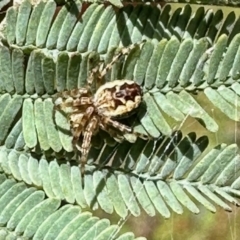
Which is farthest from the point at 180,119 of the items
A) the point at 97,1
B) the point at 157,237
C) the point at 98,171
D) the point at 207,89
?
the point at 157,237

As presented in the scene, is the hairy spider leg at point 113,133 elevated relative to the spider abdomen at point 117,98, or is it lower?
lower

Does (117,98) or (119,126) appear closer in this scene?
(119,126)

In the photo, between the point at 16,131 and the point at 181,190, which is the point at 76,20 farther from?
the point at 181,190

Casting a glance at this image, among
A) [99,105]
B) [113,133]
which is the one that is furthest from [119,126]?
[99,105]

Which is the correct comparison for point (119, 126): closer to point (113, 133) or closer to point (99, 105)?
point (113, 133)

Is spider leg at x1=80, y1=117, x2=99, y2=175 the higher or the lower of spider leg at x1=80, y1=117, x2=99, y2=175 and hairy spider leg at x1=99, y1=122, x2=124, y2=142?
the lower

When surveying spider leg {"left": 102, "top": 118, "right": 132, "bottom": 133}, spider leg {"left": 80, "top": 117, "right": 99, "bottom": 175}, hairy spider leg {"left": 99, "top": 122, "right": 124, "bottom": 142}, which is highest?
spider leg {"left": 102, "top": 118, "right": 132, "bottom": 133}

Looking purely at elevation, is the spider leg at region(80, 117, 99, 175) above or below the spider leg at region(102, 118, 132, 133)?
below
